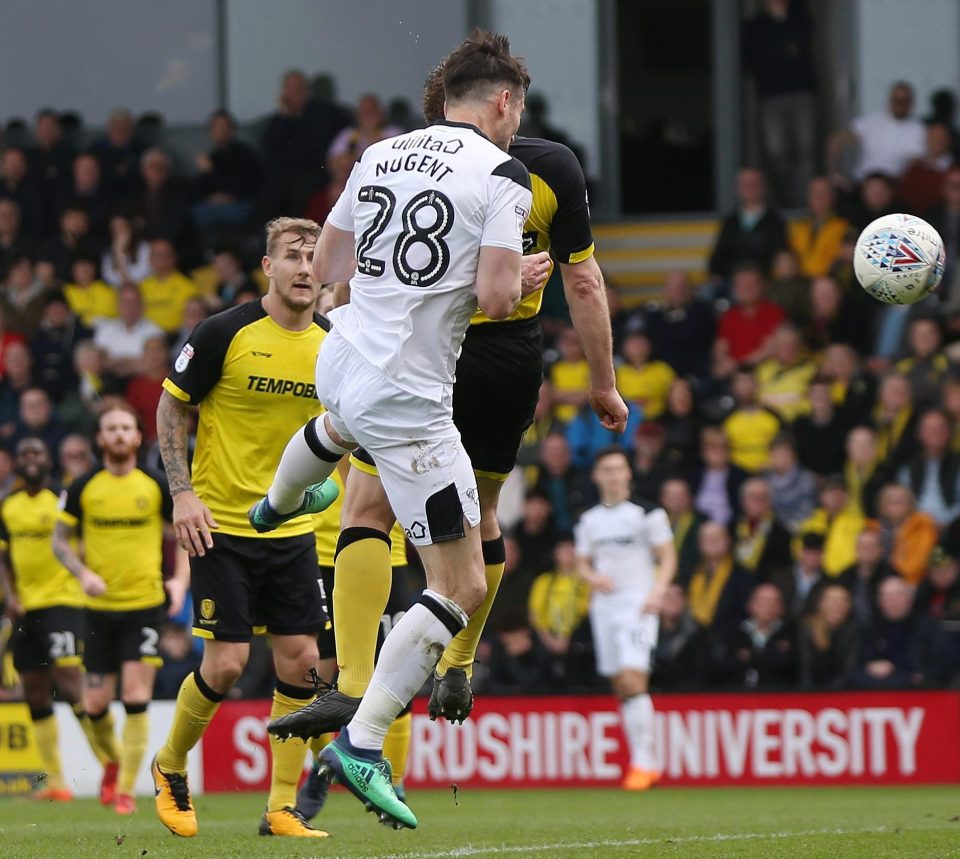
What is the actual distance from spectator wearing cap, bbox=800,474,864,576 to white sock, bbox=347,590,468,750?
27.8 feet

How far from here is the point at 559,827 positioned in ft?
32.1

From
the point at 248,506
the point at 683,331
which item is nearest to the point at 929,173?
the point at 683,331

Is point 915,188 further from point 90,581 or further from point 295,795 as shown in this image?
point 295,795

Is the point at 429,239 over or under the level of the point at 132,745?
over

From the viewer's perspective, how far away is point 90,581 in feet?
37.8

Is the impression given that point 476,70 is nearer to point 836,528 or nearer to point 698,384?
point 836,528

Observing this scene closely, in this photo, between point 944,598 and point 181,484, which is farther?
point 944,598

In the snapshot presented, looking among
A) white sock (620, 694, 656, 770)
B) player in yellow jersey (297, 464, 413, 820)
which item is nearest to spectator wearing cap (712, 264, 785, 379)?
white sock (620, 694, 656, 770)

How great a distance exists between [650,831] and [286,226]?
129 inches

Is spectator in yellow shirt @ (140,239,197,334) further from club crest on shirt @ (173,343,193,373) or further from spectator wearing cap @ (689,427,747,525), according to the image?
club crest on shirt @ (173,343,193,373)

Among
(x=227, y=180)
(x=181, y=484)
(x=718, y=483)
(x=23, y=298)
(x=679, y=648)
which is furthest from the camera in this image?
(x=227, y=180)

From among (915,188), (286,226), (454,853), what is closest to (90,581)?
(286,226)

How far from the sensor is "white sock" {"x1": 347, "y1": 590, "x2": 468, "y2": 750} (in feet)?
21.9

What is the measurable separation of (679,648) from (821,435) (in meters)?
2.10
